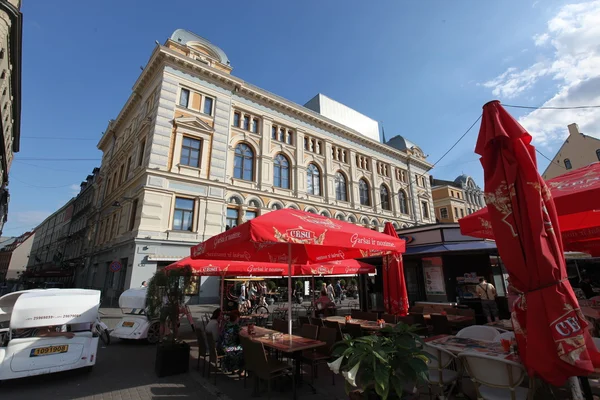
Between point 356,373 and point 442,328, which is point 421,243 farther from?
point 356,373

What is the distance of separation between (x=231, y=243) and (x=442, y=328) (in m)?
5.58

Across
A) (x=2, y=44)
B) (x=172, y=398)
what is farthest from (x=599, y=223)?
(x=2, y=44)

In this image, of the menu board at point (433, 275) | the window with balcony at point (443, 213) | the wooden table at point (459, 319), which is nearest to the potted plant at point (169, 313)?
the wooden table at point (459, 319)

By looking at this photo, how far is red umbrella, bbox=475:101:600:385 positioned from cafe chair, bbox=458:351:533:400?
0.37m

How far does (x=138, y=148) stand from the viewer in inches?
859

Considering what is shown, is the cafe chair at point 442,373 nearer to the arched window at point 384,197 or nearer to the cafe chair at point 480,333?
the cafe chair at point 480,333

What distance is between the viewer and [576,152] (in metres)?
33.3

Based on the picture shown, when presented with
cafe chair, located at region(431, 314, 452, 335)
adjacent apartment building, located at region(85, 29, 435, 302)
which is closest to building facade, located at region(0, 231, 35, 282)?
adjacent apartment building, located at region(85, 29, 435, 302)

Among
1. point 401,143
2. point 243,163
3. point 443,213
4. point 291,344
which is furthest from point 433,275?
point 443,213

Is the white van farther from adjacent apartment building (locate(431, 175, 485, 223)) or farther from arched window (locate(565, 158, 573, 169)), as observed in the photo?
Answer: adjacent apartment building (locate(431, 175, 485, 223))

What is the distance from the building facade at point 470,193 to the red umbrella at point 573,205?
46.4m

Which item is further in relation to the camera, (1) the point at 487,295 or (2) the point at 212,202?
(2) the point at 212,202

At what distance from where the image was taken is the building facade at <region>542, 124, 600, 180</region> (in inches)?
1227

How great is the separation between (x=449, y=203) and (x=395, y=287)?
141 feet
